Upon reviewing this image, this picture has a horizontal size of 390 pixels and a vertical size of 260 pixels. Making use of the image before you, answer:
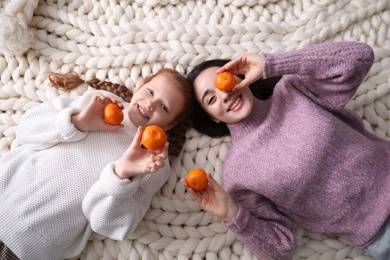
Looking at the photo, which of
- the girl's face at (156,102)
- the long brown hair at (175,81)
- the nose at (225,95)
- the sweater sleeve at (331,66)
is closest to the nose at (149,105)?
the girl's face at (156,102)

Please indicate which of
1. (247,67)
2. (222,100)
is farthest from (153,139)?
(247,67)

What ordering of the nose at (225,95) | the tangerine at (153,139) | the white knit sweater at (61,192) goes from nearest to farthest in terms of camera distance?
the tangerine at (153,139) → the white knit sweater at (61,192) → the nose at (225,95)

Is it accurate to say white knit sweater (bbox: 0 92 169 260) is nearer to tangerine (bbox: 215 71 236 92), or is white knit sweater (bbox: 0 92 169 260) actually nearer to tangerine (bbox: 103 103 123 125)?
tangerine (bbox: 103 103 123 125)

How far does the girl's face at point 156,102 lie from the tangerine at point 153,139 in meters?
0.21

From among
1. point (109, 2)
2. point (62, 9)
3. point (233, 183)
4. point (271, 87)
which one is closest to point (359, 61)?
point (271, 87)

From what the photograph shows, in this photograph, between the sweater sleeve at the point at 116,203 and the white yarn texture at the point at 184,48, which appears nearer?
the sweater sleeve at the point at 116,203

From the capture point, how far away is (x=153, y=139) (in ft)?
3.20

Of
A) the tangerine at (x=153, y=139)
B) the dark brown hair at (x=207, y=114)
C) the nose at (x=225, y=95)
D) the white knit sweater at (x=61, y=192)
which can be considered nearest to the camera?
the tangerine at (x=153, y=139)

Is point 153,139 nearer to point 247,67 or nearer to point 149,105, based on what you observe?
point 149,105

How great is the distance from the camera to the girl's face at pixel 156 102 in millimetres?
1198

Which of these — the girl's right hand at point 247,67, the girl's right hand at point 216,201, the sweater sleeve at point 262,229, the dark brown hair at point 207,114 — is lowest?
the sweater sleeve at point 262,229

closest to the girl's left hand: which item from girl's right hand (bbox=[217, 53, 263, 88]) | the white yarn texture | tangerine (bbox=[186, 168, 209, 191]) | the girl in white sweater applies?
the girl in white sweater

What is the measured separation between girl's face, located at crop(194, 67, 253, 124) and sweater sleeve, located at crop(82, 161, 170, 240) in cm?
28

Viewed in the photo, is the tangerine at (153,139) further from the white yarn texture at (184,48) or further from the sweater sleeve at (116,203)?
the white yarn texture at (184,48)
